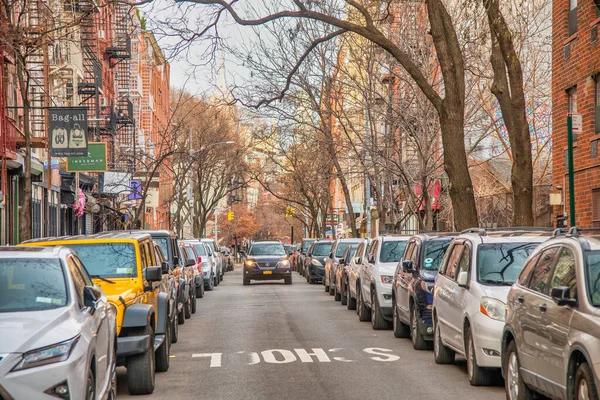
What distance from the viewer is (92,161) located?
1417 inches

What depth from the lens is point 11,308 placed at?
27.0 ft

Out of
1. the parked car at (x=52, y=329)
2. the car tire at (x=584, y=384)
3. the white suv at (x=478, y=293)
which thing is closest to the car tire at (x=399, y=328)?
the white suv at (x=478, y=293)

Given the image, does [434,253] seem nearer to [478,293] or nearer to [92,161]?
[478,293]

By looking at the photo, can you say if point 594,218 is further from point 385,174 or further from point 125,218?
point 125,218

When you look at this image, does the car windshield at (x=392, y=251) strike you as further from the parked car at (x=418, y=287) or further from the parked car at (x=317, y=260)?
the parked car at (x=317, y=260)

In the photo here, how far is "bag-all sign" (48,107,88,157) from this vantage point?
2547 centimetres

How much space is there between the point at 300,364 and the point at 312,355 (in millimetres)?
1039

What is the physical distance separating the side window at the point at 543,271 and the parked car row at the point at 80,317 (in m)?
3.86

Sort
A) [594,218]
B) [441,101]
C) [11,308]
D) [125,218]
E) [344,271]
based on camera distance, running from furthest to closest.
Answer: [125,218], [344,271], [594,218], [441,101], [11,308]

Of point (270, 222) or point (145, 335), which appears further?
point (270, 222)

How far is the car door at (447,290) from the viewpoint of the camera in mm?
12961

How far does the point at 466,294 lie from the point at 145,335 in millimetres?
3799

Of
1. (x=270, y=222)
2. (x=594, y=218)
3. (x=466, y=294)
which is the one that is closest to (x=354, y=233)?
(x=594, y=218)

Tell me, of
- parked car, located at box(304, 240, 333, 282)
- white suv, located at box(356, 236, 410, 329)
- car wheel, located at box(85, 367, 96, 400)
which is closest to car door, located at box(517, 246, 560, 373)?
car wheel, located at box(85, 367, 96, 400)
